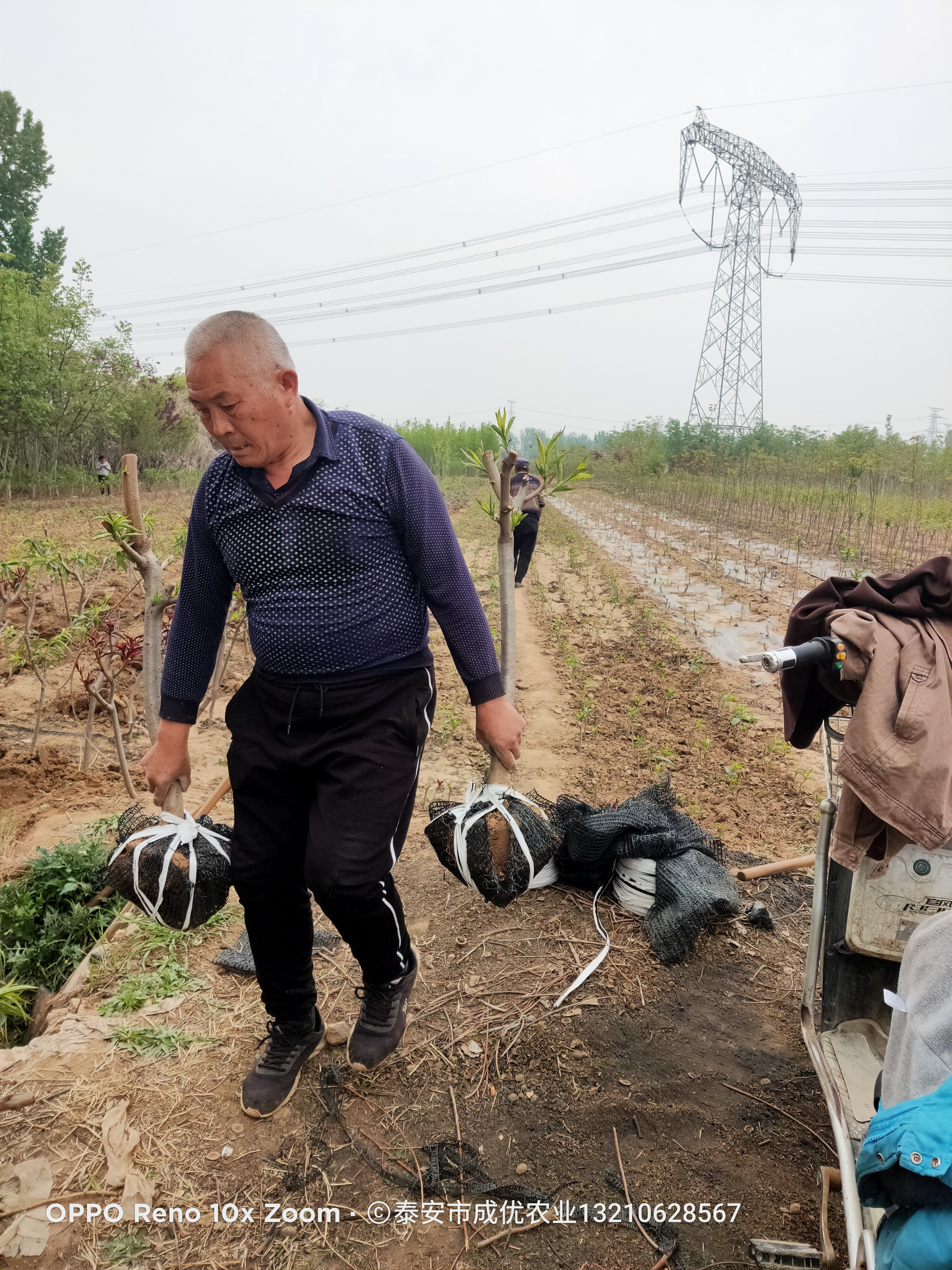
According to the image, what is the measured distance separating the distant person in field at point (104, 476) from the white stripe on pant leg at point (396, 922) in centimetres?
2071

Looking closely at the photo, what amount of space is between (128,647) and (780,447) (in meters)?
29.8

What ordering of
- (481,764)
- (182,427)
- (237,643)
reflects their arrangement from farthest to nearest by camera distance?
(182,427), (237,643), (481,764)

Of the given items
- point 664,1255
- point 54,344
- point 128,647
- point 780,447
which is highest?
point 54,344

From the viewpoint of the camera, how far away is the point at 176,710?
2.03 m

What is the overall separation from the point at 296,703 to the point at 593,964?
1390mm

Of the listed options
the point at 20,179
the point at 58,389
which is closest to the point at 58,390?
the point at 58,389

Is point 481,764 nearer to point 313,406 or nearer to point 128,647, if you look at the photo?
point 128,647

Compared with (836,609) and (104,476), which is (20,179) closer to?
(104,476)

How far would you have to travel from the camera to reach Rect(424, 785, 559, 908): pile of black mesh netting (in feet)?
6.47

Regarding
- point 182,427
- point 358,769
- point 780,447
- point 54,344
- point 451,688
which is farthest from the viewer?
point 182,427

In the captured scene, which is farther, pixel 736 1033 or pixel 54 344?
pixel 54 344

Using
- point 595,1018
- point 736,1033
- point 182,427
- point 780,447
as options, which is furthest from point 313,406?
point 182,427

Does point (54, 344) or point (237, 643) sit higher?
point (54, 344)

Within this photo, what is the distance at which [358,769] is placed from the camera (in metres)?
1.78
